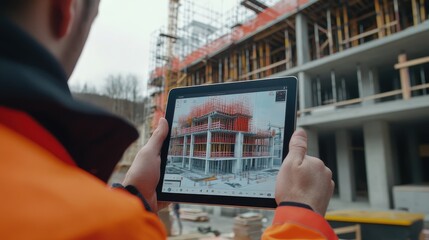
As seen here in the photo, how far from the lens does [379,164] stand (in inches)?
428

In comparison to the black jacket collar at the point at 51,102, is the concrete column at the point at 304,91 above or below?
above

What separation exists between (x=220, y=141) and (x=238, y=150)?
0.09m

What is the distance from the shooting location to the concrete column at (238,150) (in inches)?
51.4

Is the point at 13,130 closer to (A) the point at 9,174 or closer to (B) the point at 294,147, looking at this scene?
(A) the point at 9,174

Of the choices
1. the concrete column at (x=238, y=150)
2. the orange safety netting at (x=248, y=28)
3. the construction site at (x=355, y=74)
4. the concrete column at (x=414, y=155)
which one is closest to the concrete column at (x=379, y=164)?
the construction site at (x=355, y=74)

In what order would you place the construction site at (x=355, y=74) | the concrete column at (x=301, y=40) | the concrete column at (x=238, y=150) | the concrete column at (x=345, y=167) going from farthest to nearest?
the concrete column at (x=301, y=40) < the concrete column at (x=345, y=167) < the construction site at (x=355, y=74) < the concrete column at (x=238, y=150)

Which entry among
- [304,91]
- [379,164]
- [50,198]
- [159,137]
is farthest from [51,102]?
[304,91]

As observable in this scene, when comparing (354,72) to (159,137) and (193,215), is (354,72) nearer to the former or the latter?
(193,215)

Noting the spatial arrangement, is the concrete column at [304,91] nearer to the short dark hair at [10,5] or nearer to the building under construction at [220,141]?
the building under construction at [220,141]

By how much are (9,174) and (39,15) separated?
296 millimetres

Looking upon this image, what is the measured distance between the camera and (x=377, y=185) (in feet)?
35.3

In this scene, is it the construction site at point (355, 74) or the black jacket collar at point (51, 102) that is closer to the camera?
the black jacket collar at point (51, 102)

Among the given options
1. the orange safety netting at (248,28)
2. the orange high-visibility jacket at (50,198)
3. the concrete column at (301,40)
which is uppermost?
the orange safety netting at (248,28)

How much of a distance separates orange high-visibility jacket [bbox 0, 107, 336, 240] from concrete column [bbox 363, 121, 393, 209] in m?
12.0
